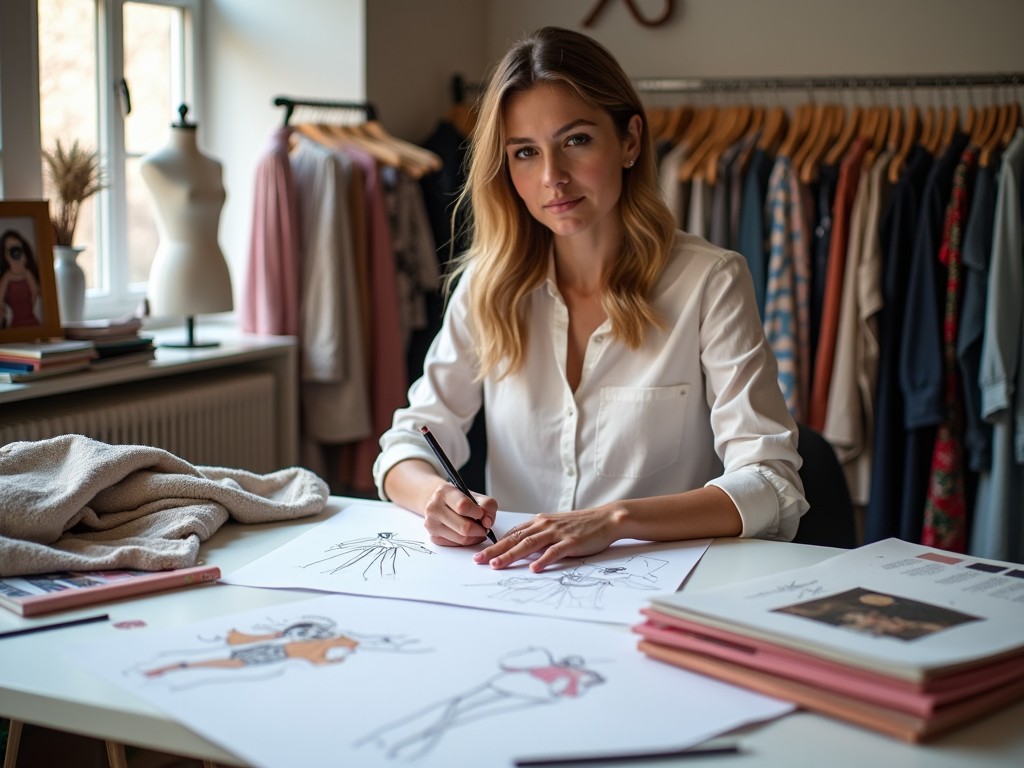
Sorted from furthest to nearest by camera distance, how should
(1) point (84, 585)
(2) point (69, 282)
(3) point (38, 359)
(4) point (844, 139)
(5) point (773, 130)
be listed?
(5) point (773, 130) < (4) point (844, 139) < (2) point (69, 282) < (3) point (38, 359) < (1) point (84, 585)

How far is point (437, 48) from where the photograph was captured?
12.3 ft

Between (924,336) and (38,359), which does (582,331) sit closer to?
(38,359)

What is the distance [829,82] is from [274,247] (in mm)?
1702

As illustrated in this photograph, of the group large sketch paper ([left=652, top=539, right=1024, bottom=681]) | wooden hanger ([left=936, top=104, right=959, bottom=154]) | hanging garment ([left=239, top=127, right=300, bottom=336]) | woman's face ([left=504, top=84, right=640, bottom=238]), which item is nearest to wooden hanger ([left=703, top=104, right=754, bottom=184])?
wooden hanger ([left=936, top=104, right=959, bottom=154])

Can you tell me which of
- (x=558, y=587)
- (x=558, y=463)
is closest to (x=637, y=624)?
(x=558, y=587)

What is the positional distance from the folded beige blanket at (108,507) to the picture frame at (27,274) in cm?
90

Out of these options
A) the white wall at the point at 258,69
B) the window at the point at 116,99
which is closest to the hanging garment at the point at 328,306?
the white wall at the point at 258,69

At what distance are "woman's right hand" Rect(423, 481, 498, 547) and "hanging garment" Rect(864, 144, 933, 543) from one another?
1887 millimetres

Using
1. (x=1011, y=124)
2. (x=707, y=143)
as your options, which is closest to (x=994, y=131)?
(x=1011, y=124)

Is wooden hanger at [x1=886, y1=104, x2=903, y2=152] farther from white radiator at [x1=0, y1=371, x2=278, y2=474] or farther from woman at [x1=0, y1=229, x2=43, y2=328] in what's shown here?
woman at [x1=0, y1=229, x2=43, y2=328]

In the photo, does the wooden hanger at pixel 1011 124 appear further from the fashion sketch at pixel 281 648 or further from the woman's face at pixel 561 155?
the fashion sketch at pixel 281 648

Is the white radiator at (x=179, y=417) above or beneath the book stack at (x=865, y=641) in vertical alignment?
beneath

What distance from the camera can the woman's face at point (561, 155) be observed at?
1787 mm

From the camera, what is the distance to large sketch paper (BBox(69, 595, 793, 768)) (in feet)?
2.94
